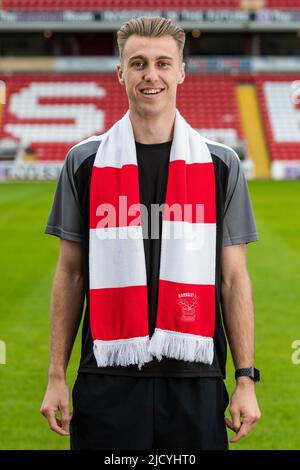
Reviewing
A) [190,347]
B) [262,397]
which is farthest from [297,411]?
[190,347]

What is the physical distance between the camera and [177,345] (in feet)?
7.80

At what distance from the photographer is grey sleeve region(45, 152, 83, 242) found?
8.04 ft

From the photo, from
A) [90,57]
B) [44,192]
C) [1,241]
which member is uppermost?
[90,57]

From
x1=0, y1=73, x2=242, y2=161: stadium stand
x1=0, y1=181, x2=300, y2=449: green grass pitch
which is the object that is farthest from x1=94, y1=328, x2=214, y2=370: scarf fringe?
x1=0, y1=73, x2=242, y2=161: stadium stand

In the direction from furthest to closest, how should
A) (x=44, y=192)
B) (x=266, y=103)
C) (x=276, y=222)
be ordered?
1. (x=266, y=103)
2. (x=44, y=192)
3. (x=276, y=222)

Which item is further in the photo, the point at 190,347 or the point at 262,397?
the point at 262,397

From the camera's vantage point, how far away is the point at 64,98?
3678 centimetres

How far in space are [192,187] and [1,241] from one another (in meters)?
11.3

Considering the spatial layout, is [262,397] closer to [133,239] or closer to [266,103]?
[133,239]

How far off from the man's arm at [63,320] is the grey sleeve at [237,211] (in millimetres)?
457

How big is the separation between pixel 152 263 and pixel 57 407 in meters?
0.54
